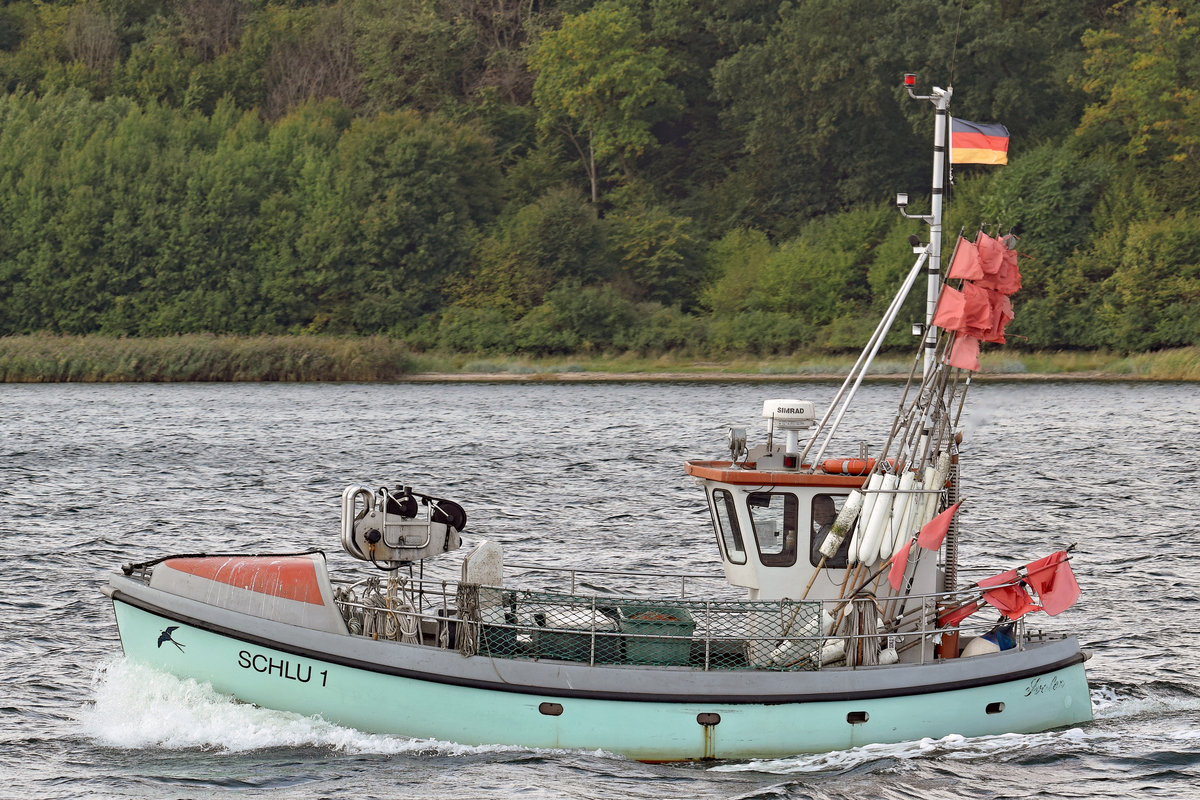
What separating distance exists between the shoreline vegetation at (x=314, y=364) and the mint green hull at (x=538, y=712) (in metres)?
64.4

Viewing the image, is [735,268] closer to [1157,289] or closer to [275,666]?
[1157,289]

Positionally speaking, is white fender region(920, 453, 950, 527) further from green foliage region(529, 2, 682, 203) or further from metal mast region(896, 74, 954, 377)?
green foliage region(529, 2, 682, 203)

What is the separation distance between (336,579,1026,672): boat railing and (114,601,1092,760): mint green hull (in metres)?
0.47

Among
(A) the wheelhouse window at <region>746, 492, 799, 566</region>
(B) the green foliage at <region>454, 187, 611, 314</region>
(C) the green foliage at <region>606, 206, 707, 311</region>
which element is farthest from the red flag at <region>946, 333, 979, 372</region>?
(C) the green foliage at <region>606, 206, 707, 311</region>

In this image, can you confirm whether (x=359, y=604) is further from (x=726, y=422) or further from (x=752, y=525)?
(x=726, y=422)

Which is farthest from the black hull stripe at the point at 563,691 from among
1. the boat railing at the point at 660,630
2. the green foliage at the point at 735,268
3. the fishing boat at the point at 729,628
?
the green foliage at the point at 735,268

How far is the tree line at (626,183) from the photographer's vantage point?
278 ft

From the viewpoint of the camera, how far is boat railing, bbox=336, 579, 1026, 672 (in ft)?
46.2

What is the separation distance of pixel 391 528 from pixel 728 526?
328cm

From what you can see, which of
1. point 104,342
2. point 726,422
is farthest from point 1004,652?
point 104,342

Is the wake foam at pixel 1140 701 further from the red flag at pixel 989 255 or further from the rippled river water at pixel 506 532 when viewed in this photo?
the red flag at pixel 989 255

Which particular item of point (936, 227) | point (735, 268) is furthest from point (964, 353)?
point (735, 268)

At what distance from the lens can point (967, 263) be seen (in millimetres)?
14406

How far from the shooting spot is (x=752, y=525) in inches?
583
